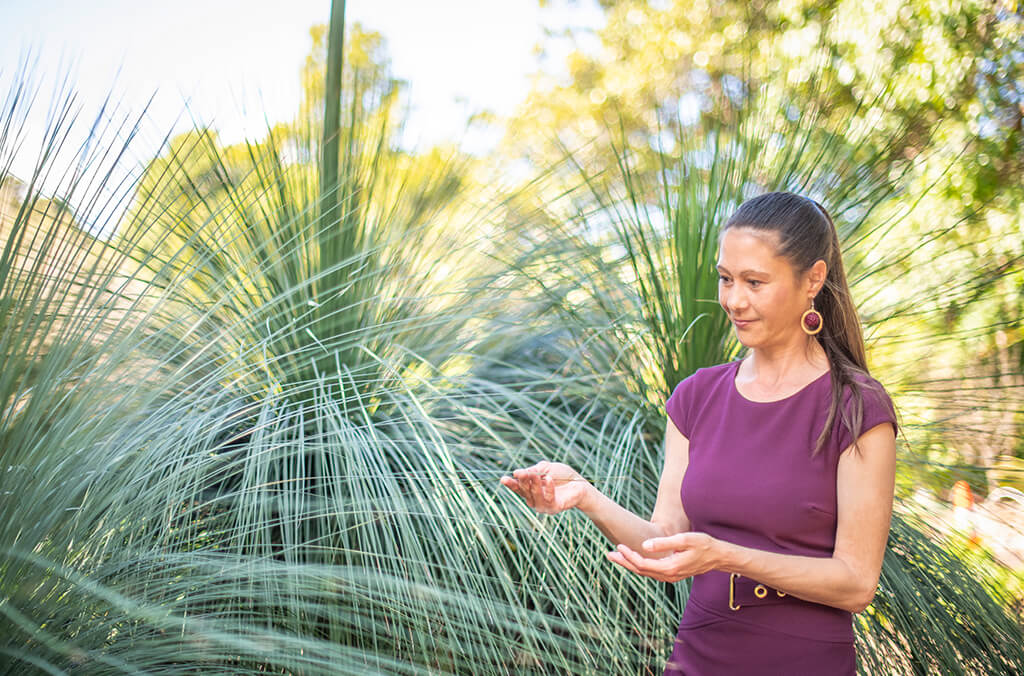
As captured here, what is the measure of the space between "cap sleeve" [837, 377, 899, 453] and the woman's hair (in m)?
0.02

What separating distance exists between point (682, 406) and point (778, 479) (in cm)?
25

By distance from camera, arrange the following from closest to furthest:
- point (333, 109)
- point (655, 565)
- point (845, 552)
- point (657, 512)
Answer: point (655, 565)
point (845, 552)
point (657, 512)
point (333, 109)

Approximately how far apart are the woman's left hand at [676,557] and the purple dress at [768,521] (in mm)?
211

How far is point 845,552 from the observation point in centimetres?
118

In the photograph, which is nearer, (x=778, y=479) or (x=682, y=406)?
(x=778, y=479)

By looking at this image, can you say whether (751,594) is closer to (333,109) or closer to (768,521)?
(768,521)

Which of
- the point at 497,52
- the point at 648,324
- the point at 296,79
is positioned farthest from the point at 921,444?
the point at 497,52

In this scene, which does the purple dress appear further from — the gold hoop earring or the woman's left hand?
the woman's left hand

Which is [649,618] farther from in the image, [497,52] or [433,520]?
[497,52]

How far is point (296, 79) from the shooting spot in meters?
2.66

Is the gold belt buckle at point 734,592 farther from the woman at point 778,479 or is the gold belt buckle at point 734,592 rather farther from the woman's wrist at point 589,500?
the woman's wrist at point 589,500

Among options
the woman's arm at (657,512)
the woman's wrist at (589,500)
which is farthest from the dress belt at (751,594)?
the woman's wrist at (589,500)

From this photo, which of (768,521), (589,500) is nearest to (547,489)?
(589,500)

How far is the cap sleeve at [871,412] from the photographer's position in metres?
1.20
